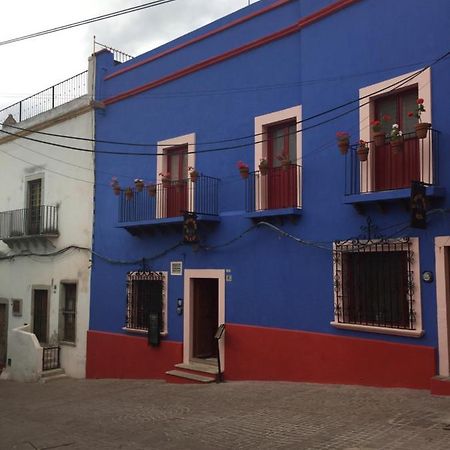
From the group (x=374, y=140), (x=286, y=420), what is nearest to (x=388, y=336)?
(x=286, y=420)

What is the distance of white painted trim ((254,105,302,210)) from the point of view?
32.4ft

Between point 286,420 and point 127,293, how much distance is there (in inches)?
281

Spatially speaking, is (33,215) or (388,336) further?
(33,215)

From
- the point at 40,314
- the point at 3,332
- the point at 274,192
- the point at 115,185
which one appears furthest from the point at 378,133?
the point at 3,332

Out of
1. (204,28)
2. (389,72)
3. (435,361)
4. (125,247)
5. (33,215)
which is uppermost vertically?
(204,28)

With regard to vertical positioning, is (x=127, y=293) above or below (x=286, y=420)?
above

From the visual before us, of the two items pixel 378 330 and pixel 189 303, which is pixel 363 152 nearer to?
pixel 378 330

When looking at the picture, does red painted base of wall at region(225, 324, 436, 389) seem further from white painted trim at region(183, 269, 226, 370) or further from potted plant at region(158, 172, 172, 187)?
potted plant at region(158, 172, 172, 187)

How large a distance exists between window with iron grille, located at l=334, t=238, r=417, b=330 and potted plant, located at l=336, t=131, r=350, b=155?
1482mm

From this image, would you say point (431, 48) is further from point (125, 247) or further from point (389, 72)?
point (125, 247)

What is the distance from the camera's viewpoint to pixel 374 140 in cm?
846

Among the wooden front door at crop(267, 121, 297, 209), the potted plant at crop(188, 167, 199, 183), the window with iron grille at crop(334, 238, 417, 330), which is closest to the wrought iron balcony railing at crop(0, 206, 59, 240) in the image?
the potted plant at crop(188, 167, 199, 183)

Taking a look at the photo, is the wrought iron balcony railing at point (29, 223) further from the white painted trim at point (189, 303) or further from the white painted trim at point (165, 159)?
the white painted trim at point (189, 303)

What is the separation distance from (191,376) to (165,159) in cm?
489
